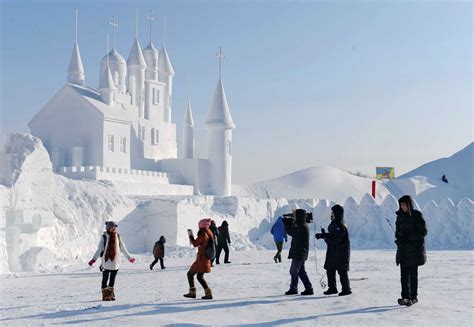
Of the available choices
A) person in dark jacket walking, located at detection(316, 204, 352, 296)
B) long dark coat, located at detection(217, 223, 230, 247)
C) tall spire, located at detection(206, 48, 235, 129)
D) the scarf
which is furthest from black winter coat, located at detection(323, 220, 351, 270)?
tall spire, located at detection(206, 48, 235, 129)

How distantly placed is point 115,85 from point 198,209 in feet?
40.2

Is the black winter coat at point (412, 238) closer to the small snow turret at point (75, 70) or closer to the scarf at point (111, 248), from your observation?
the scarf at point (111, 248)

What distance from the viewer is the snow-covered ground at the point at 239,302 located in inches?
352

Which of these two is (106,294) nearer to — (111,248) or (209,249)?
(111,248)

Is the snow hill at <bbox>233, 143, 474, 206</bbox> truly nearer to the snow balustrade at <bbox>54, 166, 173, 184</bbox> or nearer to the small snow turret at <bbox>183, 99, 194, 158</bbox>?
the small snow turret at <bbox>183, 99, 194, 158</bbox>

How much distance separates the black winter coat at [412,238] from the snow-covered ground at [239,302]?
28.7 inches

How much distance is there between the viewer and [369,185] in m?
58.8

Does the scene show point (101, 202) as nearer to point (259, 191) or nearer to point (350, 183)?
point (259, 191)

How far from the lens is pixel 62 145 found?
123 ft

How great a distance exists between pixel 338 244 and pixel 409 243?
4.36ft

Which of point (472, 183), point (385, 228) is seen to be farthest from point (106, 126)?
point (472, 183)

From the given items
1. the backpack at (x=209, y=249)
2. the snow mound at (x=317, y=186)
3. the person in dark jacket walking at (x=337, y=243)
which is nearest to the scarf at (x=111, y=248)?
the backpack at (x=209, y=249)

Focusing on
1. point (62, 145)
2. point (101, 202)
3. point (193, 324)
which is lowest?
point (193, 324)

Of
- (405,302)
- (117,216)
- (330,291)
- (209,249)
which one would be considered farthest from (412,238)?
(117,216)
